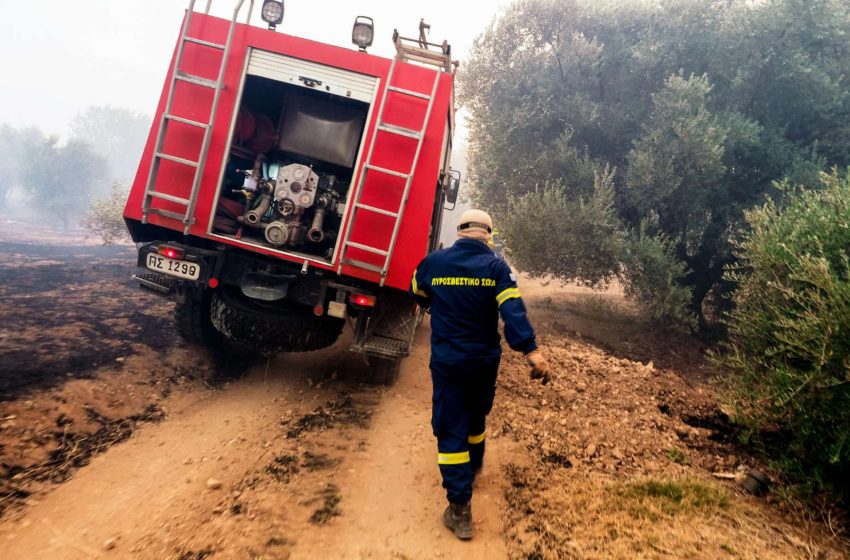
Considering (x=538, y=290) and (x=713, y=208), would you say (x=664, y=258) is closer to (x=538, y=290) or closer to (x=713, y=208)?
(x=713, y=208)

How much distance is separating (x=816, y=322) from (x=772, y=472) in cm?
119

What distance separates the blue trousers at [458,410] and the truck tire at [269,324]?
86.4 inches

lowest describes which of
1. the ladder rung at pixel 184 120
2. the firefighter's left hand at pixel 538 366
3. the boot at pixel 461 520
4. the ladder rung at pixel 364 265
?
the boot at pixel 461 520

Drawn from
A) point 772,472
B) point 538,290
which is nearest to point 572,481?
point 772,472

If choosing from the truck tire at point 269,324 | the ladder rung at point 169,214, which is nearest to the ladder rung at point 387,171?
the truck tire at point 269,324

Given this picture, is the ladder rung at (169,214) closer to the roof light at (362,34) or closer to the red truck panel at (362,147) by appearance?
the red truck panel at (362,147)

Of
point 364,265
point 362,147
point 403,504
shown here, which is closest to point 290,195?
point 362,147

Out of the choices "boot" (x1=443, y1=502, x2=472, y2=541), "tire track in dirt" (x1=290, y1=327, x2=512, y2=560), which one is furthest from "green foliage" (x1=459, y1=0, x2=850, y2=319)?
"boot" (x1=443, y1=502, x2=472, y2=541)

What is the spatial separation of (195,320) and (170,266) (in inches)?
43.6

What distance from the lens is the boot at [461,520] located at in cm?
274

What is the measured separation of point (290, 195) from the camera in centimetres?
480

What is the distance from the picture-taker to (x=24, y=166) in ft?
118

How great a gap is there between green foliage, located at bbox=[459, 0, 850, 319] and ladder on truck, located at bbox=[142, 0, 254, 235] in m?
6.98

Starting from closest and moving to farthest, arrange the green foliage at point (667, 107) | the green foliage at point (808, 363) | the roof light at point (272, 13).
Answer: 1. the green foliage at point (808, 363)
2. the roof light at point (272, 13)
3. the green foliage at point (667, 107)
